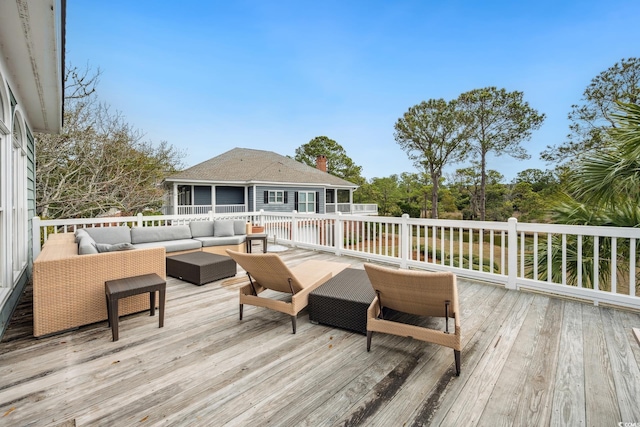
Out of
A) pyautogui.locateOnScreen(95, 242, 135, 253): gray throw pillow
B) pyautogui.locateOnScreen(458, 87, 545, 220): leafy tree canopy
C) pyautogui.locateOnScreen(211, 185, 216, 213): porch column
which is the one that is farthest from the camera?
pyautogui.locateOnScreen(458, 87, 545, 220): leafy tree canopy

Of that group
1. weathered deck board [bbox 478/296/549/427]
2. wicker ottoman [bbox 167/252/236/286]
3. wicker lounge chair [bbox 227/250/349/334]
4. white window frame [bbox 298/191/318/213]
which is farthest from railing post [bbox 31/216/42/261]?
white window frame [bbox 298/191/318/213]

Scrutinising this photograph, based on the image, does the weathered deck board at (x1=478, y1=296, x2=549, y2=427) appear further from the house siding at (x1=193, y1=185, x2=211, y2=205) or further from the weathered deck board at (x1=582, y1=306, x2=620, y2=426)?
the house siding at (x1=193, y1=185, x2=211, y2=205)

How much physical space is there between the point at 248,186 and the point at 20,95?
511 inches

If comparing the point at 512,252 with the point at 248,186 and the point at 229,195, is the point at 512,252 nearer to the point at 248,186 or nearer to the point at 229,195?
the point at 248,186

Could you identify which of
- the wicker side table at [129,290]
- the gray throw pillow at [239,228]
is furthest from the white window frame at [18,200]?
the gray throw pillow at [239,228]

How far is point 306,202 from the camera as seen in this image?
743 inches

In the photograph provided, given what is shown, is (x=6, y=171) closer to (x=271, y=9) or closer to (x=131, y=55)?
(x=271, y=9)

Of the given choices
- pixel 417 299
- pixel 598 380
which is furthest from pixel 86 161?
pixel 598 380

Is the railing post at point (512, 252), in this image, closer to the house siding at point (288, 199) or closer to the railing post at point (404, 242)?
the railing post at point (404, 242)

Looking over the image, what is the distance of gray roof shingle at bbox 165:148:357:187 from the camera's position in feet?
51.4

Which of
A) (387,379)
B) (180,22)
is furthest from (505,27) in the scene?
(387,379)

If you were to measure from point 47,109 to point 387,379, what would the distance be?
5.94 meters

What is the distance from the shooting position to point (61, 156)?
878cm

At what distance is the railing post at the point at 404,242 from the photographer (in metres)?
5.54
